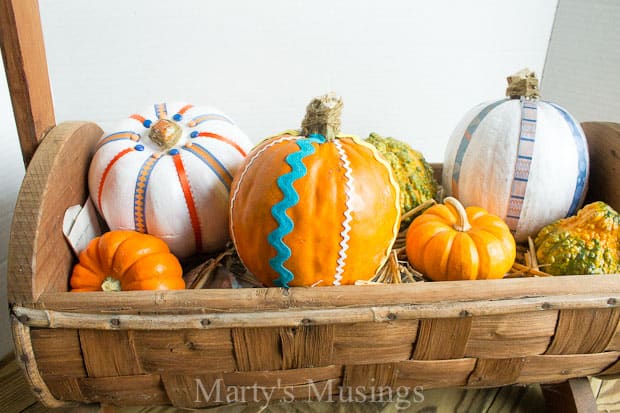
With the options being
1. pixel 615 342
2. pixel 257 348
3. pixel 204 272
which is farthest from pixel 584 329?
pixel 204 272

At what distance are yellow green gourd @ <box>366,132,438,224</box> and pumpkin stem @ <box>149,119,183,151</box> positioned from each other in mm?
354

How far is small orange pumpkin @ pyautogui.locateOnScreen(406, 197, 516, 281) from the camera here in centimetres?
67

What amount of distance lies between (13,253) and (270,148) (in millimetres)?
329

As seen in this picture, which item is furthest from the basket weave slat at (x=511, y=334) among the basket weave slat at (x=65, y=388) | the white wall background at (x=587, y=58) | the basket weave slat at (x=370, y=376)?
the white wall background at (x=587, y=58)

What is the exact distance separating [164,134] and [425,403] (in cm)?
63

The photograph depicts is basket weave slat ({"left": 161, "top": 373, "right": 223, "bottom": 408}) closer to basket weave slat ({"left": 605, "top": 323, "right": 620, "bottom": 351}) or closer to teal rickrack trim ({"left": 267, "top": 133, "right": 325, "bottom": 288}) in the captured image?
teal rickrack trim ({"left": 267, "top": 133, "right": 325, "bottom": 288})

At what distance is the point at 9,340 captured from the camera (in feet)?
2.97

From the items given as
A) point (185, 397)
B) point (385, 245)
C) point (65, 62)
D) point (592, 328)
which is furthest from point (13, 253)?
point (592, 328)

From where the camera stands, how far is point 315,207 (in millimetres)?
580

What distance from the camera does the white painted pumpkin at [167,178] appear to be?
2.25 feet

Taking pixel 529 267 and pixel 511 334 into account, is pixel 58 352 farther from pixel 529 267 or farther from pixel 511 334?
pixel 529 267

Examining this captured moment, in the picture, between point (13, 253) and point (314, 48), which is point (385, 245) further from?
point (314, 48)

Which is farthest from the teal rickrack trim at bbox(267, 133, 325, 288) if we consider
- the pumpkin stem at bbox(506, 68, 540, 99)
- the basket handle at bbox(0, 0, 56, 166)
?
the pumpkin stem at bbox(506, 68, 540, 99)

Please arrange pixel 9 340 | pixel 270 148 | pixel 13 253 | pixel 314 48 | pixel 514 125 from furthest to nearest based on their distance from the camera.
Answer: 1. pixel 314 48
2. pixel 9 340
3. pixel 514 125
4. pixel 270 148
5. pixel 13 253
